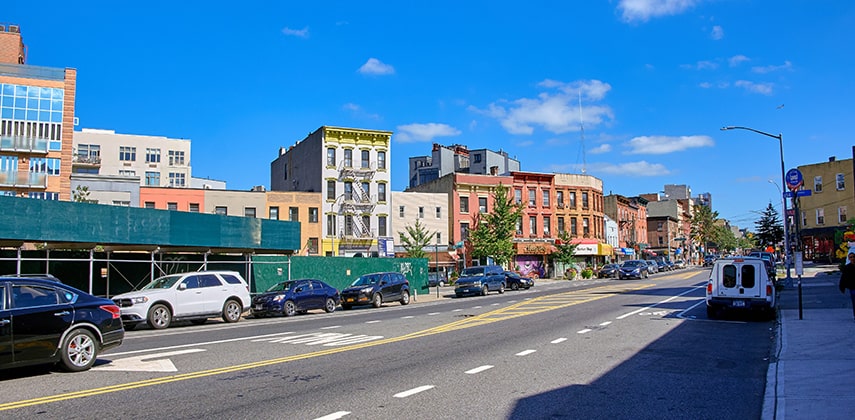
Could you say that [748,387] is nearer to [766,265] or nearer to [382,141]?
[766,265]

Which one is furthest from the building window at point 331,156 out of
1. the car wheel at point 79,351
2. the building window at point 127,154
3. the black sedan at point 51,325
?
the car wheel at point 79,351

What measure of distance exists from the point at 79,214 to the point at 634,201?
84.4 meters

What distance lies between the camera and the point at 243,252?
2833 centimetres

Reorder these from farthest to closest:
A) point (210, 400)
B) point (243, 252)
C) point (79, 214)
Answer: point (243, 252), point (79, 214), point (210, 400)

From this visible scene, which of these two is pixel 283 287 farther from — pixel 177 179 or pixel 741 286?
pixel 177 179

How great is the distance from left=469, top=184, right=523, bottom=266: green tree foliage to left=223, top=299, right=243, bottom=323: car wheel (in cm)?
3565

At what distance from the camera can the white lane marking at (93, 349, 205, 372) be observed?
1056cm

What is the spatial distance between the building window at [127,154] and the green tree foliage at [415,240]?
44.2 meters

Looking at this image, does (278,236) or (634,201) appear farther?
(634,201)

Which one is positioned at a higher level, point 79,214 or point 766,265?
point 79,214

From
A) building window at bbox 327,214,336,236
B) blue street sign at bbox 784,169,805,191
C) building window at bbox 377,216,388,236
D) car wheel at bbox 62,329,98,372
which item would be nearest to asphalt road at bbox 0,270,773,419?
car wheel at bbox 62,329,98,372

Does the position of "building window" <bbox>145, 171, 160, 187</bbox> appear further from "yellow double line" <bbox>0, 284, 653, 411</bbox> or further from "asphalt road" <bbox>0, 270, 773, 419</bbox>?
"asphalt road" <bbox>0, 270, 773, 419</bbox>

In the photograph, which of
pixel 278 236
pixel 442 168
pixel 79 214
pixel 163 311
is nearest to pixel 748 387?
pixel 163 311

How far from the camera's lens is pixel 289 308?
79.2 ft
